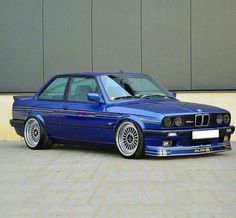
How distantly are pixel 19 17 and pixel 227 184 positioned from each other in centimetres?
2178

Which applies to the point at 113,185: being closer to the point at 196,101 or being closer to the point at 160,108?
the point at 160,108

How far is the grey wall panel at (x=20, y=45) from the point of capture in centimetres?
2852

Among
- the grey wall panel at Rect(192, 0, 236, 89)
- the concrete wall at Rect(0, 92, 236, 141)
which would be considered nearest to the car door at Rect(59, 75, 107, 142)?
the concrete wall at Rect(0, 92, 236, 141)

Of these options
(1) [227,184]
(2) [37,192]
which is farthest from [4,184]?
(1) [227,184]

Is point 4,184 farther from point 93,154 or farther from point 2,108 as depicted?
point 2,108

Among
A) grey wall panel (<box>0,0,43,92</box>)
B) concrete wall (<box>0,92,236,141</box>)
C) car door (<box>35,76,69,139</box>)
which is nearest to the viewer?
car door (<box>35,76,69,139</box>)

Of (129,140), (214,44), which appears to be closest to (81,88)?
(129,140)

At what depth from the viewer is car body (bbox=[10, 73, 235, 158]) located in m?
10.1

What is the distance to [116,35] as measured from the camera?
28141 mm

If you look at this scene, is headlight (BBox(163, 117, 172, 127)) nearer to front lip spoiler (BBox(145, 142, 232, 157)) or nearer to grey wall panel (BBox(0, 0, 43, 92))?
front lip spoiler (BBox(145, 142, 232, 157))

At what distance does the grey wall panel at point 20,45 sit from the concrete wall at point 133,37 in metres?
0.04

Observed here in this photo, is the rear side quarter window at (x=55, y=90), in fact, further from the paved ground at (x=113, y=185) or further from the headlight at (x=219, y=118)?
the headlight at (x=219, y=118)

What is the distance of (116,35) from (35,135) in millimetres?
16483

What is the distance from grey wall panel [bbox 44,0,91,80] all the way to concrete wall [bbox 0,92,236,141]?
263 centimetres
